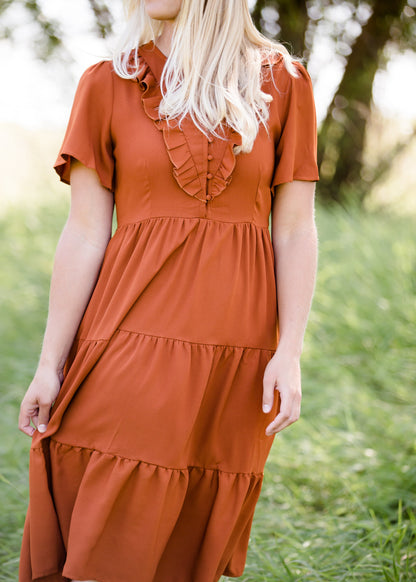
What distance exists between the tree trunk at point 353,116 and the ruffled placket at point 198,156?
4.58 metres

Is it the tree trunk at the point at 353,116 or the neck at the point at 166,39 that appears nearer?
the neck at the point at 166,39

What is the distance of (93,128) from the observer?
1.58 m

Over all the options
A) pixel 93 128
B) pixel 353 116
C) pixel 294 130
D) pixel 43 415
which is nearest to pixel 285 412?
pixel 43 415

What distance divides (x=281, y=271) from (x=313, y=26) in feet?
14.0

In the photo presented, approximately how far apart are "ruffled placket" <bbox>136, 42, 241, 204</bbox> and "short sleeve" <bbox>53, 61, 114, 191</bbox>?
4.4 inches

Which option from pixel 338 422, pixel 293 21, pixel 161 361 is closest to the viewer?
pixel 161 361

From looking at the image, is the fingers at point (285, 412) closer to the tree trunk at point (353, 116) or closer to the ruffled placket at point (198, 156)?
the ruffled placket at point (198, 156)

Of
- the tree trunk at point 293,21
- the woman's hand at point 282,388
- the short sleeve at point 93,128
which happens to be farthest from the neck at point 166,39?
the tree trunk at point 293,21

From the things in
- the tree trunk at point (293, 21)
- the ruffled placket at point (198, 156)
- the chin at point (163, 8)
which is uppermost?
the tree trunk at point (293, 21)

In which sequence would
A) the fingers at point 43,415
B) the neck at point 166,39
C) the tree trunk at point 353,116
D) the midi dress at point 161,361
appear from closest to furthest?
Answer: 1. the midi dress at point 161,361
2. the fingers at point 43,415
3. the neck at point 166,39
4. the tree trunk at point 353,116

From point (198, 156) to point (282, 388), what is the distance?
0.57 meters

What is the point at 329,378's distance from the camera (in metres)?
4.03

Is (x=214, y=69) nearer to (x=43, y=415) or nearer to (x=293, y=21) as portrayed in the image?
(x=43, y=415)

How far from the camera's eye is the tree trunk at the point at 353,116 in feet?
18.3
